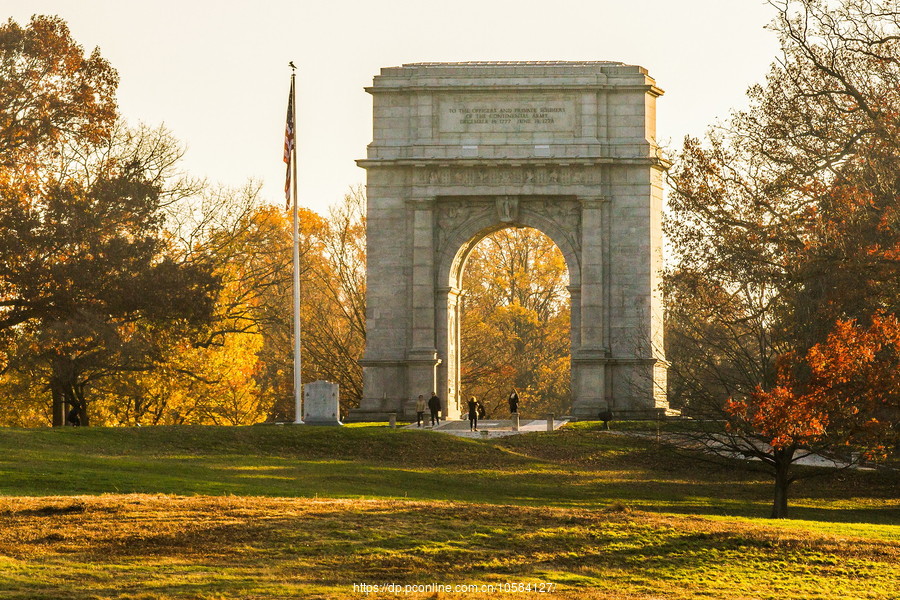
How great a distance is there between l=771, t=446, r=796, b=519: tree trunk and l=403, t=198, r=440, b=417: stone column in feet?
77.8

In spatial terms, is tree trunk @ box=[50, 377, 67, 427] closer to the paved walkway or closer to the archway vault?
the paved walkway

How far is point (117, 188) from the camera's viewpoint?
46750 millimetres

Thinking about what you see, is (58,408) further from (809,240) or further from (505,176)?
(809,240)

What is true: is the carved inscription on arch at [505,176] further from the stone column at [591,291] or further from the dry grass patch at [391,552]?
the dry grass patch at [391,552]

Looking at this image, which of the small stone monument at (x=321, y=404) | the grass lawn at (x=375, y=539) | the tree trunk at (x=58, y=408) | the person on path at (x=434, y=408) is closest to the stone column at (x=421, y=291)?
the person on path at (x=434, y=408)

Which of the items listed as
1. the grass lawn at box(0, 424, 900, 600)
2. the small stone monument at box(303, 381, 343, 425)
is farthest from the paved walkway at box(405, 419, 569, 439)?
the grass lawn at box(0, 424, 900, 600)

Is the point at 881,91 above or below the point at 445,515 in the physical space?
above

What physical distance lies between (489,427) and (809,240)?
22.8 meters

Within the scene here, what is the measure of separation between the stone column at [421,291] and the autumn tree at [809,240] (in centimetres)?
2027

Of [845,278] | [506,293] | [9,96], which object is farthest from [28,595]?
[506,293]

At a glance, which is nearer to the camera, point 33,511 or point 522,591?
point 522,591

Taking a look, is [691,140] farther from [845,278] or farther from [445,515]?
[445,515]

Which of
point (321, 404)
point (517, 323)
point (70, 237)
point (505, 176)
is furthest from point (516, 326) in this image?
point (70, 237)

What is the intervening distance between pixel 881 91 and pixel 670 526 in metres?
11.0
